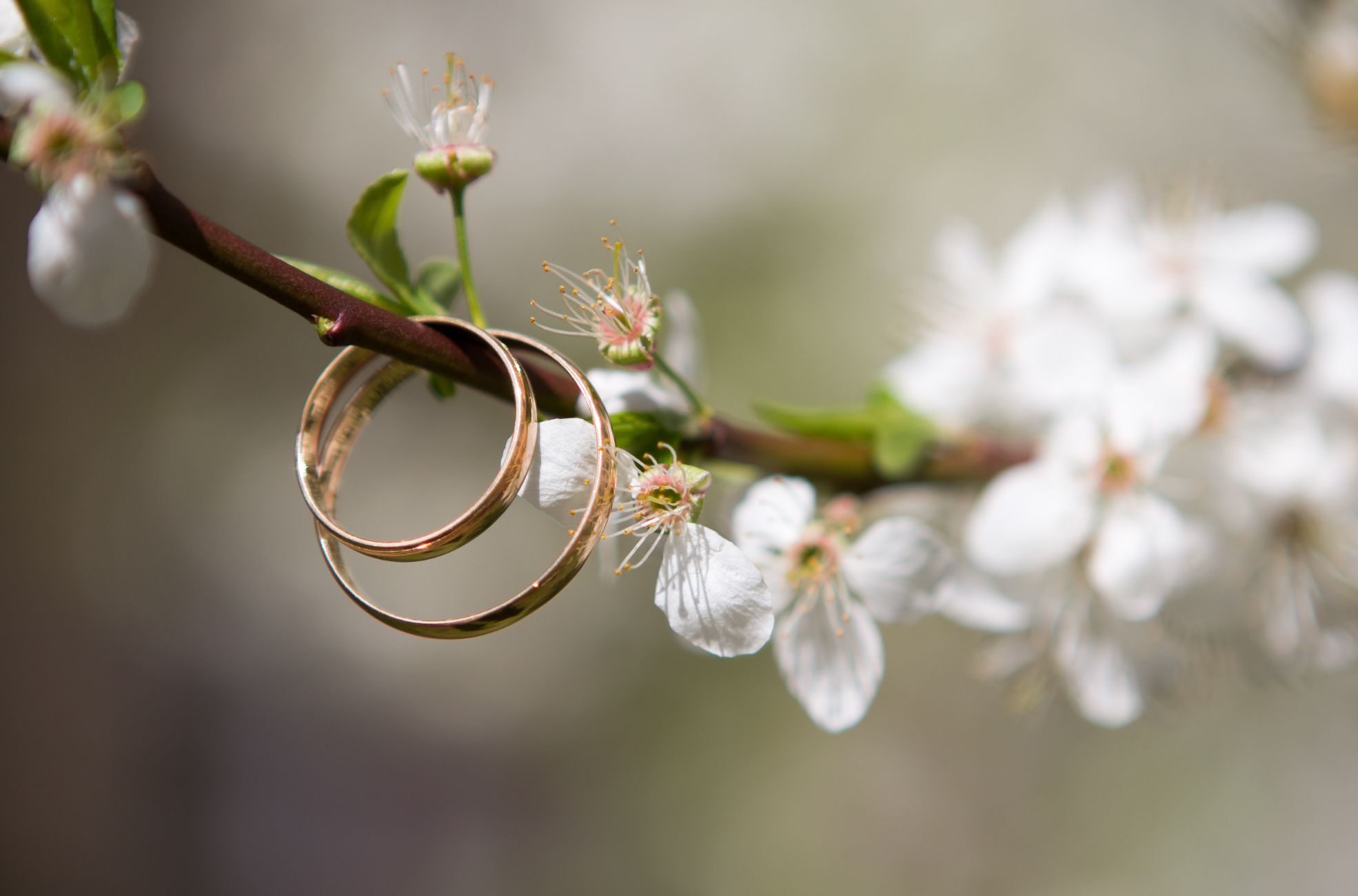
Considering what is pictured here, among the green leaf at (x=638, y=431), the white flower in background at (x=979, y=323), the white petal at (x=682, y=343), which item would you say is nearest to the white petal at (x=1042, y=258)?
the white flower in background at (x=979, y=323)

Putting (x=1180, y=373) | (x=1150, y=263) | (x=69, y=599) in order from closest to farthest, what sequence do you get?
(x=1180, y=373), (x=1150, y=263), (x=69, y=599)

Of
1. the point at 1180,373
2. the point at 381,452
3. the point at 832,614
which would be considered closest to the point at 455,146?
the point at 832,614

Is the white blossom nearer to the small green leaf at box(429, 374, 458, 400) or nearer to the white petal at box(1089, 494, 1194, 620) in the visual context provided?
the small green leaf at box(429, 374, 458, 400)

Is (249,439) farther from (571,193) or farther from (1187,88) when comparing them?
(1187,88)

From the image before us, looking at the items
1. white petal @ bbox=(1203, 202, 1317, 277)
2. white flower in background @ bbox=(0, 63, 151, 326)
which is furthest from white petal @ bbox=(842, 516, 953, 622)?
white petal @ bbox=(1203, 202, 1317, 277)

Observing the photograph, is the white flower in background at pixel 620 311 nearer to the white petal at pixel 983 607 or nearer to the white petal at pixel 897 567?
the white petal at pixel 897 567

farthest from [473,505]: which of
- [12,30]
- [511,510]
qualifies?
[511,510]
